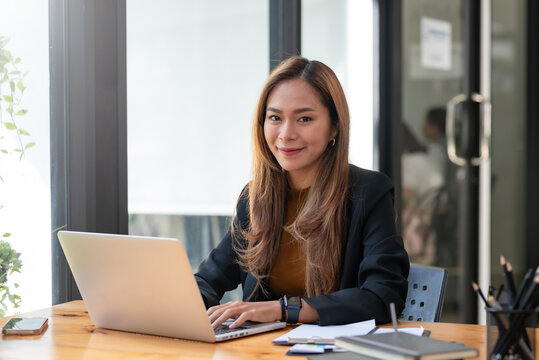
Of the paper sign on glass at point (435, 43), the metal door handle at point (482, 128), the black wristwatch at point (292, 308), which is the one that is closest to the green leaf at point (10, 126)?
the black wristwatch at point (292, 308)

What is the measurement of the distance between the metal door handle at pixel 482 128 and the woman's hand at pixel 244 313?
8.80 ft

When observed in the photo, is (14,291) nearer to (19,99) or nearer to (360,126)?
(19,99)

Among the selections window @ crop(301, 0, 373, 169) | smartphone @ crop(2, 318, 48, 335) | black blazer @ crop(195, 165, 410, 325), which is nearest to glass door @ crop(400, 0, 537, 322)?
window @ crop(301, 0, 373, 169)

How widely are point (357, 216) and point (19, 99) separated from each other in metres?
0.99

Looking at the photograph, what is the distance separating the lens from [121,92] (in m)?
2.20

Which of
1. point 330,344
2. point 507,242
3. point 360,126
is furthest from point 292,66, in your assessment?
point 507,242

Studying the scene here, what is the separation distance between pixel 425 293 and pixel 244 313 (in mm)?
571

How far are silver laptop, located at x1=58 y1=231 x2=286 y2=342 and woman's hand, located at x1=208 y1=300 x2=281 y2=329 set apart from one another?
0.02m

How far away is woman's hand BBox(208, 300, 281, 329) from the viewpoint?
58.8 inches

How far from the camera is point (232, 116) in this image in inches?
114

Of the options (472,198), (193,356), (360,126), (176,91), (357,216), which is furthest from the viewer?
(472,198)

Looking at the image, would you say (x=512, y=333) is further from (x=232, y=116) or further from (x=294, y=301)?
(x=232, y=116)

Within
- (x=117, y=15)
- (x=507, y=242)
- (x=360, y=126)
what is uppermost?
(x=117, y=15)

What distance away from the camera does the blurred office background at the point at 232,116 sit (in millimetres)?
2043
